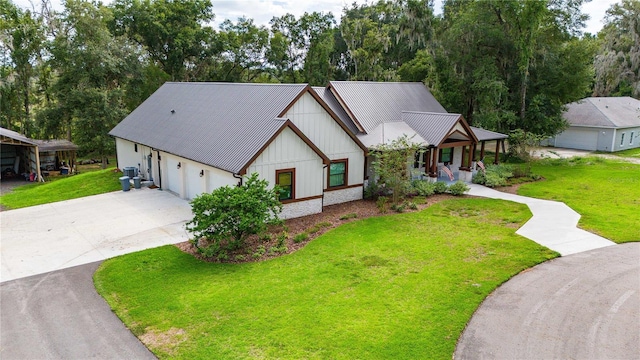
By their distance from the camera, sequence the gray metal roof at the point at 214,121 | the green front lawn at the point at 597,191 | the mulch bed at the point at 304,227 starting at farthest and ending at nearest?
the gray metal roof at the point at 214,121 < the green front lawn at the point at 597,191 < the mulch bed at the point at 304,227

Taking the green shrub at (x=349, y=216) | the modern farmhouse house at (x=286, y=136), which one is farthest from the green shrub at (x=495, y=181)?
the green shrub at (x=349, y=216)

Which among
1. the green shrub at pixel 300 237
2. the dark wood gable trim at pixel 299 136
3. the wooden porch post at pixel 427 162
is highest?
the dark wood gable trim at pixel 299 136

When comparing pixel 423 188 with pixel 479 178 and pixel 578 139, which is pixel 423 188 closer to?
pixel 479 178

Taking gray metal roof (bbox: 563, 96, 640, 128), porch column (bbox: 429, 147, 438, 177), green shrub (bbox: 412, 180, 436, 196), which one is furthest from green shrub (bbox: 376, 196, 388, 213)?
gray metal roof (bbox: 563, 96, 640, 128)

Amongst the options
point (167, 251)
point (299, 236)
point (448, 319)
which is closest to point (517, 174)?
point (299, 236)

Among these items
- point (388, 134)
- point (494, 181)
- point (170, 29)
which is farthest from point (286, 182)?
point (170, 29)

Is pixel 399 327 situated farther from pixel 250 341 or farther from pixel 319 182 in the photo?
pixel 319 182

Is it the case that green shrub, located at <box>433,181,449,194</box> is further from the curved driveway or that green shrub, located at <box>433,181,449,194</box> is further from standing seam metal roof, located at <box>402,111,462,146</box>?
the curved driveway

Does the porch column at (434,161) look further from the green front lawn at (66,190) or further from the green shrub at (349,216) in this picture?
the green front lawn at (66,190)
